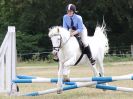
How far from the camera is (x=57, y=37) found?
34.6 ft

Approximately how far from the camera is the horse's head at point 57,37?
10.4 metres

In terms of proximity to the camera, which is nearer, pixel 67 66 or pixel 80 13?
pixel 67 66

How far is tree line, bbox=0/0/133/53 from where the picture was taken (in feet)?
137

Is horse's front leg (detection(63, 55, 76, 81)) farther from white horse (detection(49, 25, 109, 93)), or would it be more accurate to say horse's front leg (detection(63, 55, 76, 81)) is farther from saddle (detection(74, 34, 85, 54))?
saddle (detection(74, 34, 85, 54))

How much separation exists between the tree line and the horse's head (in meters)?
30.3

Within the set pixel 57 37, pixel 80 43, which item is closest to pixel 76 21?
pixel 80 43

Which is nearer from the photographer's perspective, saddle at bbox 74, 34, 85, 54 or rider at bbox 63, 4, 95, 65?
rider at bbox 63, 4, 95, 65

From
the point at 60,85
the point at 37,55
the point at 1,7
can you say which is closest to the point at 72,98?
the point at 60,85

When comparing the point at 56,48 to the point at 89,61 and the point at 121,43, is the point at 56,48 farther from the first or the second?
the point at 121,43

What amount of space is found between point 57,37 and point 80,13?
106 feet

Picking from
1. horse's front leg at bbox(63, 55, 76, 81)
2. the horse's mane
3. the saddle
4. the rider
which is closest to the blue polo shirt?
the rider

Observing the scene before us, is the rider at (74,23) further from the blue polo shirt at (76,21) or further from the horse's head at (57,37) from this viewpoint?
the horse's head at (57,37)

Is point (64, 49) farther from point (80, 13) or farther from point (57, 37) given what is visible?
point (80, 13)

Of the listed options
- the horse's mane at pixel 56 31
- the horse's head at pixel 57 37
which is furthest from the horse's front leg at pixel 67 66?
the horse's mane at pixel 56 31
